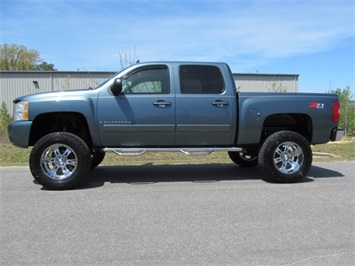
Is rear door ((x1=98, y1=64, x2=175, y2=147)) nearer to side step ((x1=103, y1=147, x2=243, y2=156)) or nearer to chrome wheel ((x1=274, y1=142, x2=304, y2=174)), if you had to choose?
side step ((x1=103, y1=147, x2=243, y2=156))

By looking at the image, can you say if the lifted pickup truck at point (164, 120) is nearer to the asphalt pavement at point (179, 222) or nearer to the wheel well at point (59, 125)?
the wheel well at point (59, 125)

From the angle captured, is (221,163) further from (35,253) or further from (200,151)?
(35,253)

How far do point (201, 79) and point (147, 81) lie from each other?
1.00 meters

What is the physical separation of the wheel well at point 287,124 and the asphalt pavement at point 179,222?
0.92m

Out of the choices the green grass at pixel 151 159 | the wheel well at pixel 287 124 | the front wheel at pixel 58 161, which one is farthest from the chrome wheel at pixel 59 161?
the wheel well at pixel 287 124

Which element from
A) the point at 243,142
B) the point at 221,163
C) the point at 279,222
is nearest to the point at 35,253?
the point at 279,222

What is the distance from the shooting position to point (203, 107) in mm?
6473

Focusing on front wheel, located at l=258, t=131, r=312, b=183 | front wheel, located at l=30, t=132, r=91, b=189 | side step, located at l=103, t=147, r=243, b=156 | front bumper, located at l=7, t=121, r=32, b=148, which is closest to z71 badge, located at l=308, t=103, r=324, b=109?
front wheel, located at l=258, t=131, r=312, b=183

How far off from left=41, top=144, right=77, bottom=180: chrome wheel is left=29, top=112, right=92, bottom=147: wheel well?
531 millimetres

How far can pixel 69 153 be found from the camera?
6.25 m

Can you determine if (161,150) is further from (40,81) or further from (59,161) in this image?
(40,81)

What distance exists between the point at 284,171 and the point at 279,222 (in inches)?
93.6

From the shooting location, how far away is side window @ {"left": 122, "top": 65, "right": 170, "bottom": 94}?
256 inches

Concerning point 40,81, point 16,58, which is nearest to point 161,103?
point 40,81
